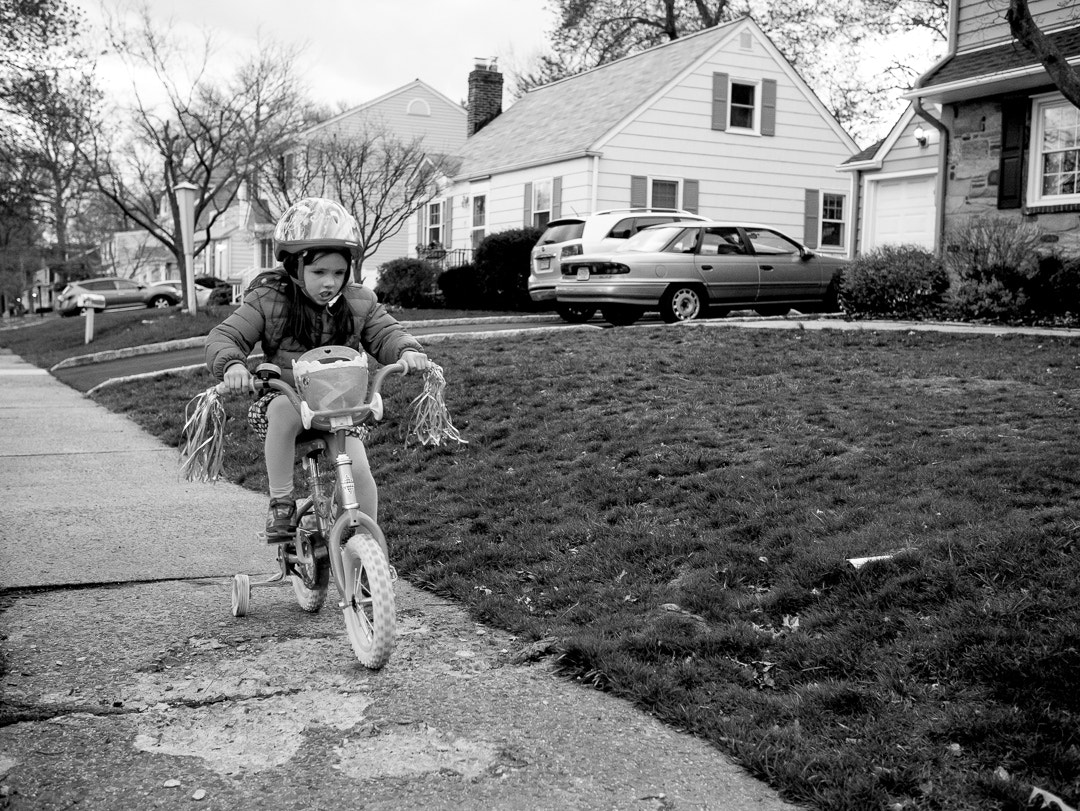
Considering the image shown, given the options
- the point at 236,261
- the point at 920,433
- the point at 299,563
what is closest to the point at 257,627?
the point at 299,563

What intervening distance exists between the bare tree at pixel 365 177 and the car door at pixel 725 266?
42.7ft

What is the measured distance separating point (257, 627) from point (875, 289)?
11.3 metres

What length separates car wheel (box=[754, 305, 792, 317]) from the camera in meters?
16.7

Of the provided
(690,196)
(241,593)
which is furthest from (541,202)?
(241,593)

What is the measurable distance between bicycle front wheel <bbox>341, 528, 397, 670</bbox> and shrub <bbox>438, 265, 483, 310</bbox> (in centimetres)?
1825

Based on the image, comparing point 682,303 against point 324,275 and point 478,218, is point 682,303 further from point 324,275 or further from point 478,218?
point 478,218

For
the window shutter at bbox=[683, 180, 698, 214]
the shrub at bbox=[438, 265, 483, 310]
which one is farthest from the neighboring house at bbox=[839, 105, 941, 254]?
the shrub at bbox=[438, 265, 483, 310]

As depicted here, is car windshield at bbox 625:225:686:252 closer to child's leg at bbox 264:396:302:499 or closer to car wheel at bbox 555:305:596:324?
car wheel at bbox 555:305:596:324

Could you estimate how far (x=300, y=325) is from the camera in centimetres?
434

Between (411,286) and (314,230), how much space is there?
19.7 m

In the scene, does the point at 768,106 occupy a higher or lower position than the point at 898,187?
higher

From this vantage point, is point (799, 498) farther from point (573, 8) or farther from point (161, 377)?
point (573, 8)

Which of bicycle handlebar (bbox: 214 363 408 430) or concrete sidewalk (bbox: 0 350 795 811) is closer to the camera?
concrete sidewalk (bbox: 0 350 795 811)

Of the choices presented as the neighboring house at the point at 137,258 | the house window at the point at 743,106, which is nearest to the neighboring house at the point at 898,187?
the house window at the point at 743,106
